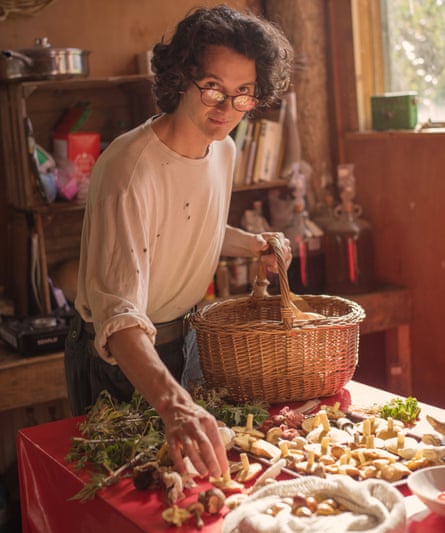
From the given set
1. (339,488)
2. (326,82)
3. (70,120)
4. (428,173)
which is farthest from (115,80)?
(339,488)

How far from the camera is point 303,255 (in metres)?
3.76

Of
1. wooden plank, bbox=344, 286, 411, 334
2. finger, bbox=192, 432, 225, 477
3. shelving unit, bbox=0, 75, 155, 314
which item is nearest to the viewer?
finger, bbox=192, 432, 225, 477

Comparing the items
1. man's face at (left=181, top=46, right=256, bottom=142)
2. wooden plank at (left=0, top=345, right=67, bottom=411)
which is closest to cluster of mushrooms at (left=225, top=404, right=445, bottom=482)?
man's face at (left=181, top=46, right=256, bottom=142)

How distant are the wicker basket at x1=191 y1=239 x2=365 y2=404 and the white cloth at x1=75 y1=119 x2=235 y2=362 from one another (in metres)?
0.13

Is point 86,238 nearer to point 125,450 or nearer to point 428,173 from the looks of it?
point 125,450

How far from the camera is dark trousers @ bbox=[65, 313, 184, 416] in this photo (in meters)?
2.12

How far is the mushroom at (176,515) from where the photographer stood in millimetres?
1467

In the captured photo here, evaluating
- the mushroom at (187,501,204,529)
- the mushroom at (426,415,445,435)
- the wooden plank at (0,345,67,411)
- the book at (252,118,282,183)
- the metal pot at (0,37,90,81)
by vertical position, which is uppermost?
the metal pot at (0,37,90,81)

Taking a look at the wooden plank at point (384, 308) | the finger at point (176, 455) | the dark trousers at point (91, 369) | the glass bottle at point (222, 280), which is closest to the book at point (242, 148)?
the glass bottle at point (222, 280)

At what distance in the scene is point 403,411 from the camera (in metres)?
1.88

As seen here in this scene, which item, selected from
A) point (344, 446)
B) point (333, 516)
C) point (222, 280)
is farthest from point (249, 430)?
point (222, 280)

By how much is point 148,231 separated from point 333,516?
0.79 metres

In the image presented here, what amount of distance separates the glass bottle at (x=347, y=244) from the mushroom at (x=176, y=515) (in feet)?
7.59

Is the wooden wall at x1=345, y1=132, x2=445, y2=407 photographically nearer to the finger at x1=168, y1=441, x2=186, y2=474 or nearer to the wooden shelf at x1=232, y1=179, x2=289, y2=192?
the wooden shelf at x1=232, y1=179, x2=289, y2=192
